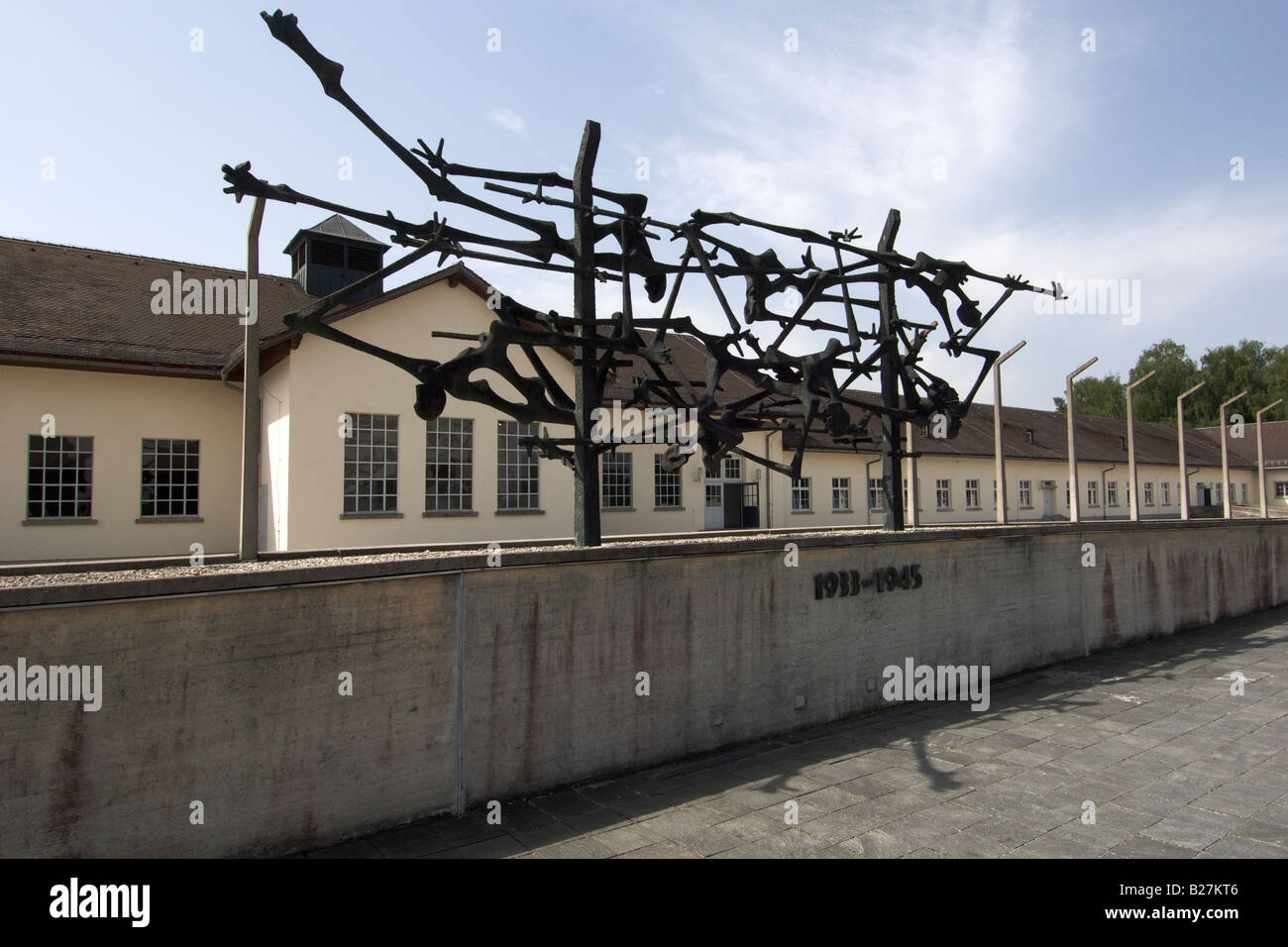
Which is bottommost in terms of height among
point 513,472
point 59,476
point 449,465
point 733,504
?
point 733,504

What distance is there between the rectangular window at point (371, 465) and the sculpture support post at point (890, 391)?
12333 millimetres

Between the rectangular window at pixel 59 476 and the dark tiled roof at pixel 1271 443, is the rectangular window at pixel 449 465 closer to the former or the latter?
the rectangular window at pixel 59 476

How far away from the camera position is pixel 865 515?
101ft

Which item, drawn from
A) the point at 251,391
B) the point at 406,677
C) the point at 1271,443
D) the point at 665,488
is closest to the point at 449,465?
the point at 665,488

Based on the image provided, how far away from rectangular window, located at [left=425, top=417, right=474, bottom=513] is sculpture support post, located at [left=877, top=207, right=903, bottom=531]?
12006 millimetres

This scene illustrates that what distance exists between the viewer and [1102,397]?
73.2 m

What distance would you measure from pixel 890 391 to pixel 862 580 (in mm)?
2545

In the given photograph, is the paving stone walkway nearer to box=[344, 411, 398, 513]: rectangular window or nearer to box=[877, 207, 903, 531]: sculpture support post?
box=[877, 207, 903, 531]: sculpture support post

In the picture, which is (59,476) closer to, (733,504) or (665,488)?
(665,488)

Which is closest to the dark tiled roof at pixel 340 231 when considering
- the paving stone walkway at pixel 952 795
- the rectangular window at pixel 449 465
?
the rectangular window at pixel 449 465

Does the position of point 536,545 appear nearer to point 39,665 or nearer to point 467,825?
point 467,825

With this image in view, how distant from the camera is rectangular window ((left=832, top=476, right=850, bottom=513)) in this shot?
30.0 meters

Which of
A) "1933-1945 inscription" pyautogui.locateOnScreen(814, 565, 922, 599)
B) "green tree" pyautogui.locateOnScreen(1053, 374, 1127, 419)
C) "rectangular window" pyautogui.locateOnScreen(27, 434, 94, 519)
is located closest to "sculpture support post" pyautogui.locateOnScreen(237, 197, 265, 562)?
"1933-1945 inscription" pyautogui.locateOnScreen(814, 565, 922, 599)
